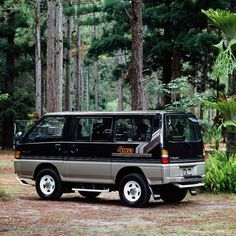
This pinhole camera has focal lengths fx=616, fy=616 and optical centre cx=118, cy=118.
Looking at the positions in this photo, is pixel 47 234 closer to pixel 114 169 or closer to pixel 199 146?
pixel 114 169

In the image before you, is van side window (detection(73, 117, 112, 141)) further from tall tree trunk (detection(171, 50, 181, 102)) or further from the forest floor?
tall tree trunk (detection(171, 50, 181, 102))

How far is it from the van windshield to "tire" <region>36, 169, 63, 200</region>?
3.09 metres

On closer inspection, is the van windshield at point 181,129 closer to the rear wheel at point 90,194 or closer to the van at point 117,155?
the van at point 117,155

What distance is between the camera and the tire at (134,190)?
530 inches

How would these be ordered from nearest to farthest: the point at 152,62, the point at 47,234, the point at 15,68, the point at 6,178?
the point at 47,234, the point at 6,178, the point at 152,62, the point at 15,68

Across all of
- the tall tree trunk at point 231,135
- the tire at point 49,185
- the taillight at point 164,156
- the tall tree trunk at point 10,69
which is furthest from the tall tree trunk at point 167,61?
the taillight at point 164,156

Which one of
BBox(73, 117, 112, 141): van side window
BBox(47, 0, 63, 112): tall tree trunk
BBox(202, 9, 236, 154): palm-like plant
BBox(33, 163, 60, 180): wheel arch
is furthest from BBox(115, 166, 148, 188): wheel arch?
BBox(47, 0, 63, 112): tall tree trunk

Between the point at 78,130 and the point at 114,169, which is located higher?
the point at 78,130

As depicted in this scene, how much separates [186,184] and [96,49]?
20377 millimetres

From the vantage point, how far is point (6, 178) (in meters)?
21.3

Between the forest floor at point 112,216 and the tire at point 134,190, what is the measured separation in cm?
22

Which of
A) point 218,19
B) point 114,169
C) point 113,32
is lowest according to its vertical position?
point 114,169

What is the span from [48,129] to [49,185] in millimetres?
1362

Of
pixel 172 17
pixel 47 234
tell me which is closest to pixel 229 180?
pixel 47 234
